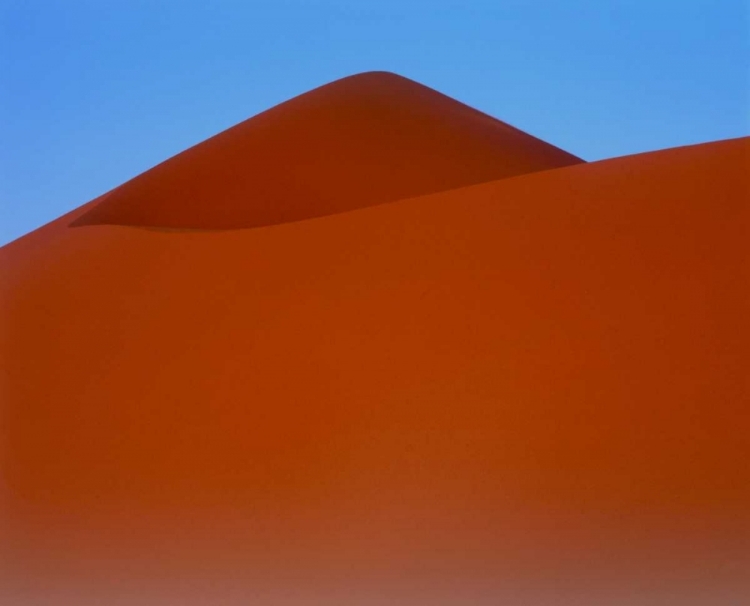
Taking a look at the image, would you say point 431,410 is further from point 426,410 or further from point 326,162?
point 326,162

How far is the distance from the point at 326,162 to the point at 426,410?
18.0ft

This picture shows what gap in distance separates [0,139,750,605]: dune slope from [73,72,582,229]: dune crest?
10.1ft

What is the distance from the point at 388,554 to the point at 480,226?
2048mm

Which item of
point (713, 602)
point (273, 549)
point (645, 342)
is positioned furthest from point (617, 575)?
point (273, 549)

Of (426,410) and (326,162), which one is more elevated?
(326,162)

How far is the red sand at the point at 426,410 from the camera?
3.92 meters

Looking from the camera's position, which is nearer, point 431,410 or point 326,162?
point 431,410

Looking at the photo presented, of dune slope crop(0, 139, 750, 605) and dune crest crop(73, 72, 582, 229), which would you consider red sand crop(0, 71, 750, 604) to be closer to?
dune slope crop(0, 139, 750, 605)

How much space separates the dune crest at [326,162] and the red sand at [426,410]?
3.02 metres

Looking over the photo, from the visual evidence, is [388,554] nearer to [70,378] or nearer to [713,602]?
[713,602]

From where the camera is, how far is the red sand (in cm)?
392

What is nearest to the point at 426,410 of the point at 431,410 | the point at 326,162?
the point at 431,410

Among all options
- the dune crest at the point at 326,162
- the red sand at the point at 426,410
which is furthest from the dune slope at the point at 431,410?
the dune crest at the point at 326,162

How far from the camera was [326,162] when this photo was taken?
9555 mm
